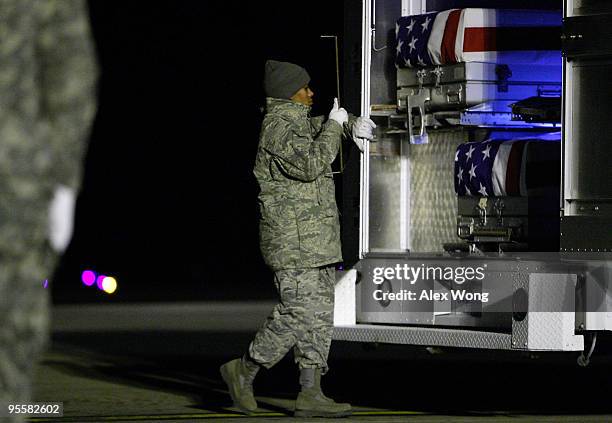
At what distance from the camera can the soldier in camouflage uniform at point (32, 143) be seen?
221 centimetres

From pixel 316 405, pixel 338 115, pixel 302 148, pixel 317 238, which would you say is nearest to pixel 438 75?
pixel 338 115

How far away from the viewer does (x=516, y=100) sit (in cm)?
798

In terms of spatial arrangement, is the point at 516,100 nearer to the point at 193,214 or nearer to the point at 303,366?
the point at 303,366

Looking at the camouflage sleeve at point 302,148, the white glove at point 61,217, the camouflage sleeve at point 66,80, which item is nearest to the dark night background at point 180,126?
the camouflage sleeve at point 302,148

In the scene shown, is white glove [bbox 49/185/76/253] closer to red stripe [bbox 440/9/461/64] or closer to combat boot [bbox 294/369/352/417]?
combat boot [bbox 294/369/352/417]

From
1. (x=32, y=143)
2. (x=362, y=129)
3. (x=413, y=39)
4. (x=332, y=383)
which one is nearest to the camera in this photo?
(x=32, y=143)

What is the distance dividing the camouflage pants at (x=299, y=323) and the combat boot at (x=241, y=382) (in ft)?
0.33

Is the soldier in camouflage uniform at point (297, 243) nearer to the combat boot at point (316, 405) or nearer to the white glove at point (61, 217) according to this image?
the combat boot at point (316, 405)

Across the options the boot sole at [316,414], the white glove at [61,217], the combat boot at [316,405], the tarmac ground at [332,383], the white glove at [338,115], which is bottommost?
the tarmac ground at [332,383]

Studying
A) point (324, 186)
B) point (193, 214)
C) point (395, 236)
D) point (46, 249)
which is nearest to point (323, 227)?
point (324, 186)

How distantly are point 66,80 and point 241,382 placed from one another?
5.30 meters

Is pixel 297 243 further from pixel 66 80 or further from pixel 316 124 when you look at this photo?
pixel 66 80

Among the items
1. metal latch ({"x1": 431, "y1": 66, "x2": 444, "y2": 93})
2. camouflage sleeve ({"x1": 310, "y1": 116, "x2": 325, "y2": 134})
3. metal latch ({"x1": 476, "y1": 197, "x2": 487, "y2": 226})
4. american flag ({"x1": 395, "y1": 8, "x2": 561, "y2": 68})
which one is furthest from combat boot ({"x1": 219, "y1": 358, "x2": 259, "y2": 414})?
american flag ({"x1": 395, "y1": 8, "x2": 561, "y2": 68})

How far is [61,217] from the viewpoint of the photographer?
240 centimetres
